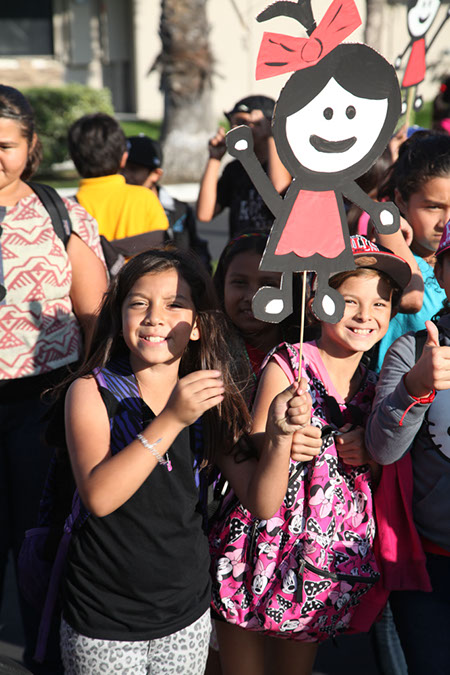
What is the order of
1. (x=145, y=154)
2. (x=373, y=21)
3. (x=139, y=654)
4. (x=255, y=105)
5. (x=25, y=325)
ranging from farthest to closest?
(x=373, y=21) → (x=145, y=154) → (x=255, y=105) → (x=25, y=325) → (x=139, y=654)

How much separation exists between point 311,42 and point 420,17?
1.58 meters

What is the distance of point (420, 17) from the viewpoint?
3225mm

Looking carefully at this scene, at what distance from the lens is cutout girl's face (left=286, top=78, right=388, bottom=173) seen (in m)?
1.93

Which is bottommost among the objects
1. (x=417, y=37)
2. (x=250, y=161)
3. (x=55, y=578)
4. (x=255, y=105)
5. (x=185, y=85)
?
(x=185, y=85)

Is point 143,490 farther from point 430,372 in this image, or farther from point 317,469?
point 430,372

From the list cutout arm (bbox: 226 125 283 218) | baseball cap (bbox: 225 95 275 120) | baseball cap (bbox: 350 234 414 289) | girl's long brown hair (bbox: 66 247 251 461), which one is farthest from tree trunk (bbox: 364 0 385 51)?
cutout arm (bbox: 226 125 283 218)

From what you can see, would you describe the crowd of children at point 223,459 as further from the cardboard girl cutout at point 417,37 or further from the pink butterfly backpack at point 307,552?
the cardboard girl cutout at point 417,37

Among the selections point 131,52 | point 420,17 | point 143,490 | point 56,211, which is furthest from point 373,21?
point 143,490

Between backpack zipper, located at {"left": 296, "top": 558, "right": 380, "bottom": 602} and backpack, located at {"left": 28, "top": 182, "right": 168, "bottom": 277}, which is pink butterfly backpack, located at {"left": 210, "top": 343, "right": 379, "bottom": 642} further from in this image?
backpack, located at {"left": 28, "top": 182, "right": 168, "bottom": 277}

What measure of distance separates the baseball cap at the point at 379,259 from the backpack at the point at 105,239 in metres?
0.66

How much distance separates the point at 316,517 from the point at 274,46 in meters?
1.20

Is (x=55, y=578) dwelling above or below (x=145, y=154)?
below

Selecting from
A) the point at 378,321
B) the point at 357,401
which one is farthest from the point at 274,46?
the point at 357,401

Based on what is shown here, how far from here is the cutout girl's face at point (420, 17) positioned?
10.5 feet
